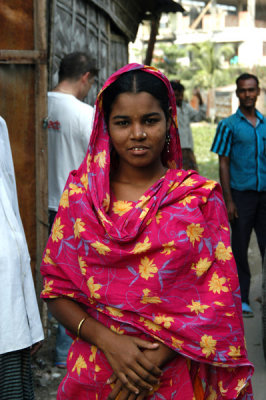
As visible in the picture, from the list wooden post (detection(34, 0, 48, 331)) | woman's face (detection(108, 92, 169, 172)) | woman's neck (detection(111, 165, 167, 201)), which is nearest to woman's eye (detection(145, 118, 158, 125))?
woman's face (detection(108, 92, 169, 172))

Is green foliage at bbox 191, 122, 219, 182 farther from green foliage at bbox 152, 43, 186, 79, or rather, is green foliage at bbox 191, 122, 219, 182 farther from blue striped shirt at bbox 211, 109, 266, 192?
green foliage at bbox 152, 43, 186, 79

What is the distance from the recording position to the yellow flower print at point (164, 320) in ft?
6.05

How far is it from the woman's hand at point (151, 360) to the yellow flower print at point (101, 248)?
33 cm

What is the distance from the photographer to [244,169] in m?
5.31

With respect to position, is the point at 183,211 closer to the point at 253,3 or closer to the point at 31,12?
the point at 31,12

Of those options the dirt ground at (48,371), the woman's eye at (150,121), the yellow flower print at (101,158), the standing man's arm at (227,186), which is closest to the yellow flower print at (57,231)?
the yellow flower print at (101,158)

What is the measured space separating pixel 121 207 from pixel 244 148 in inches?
138

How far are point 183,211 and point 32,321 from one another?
0.80m

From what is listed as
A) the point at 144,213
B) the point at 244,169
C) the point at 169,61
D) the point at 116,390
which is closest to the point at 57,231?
the point at 144,213

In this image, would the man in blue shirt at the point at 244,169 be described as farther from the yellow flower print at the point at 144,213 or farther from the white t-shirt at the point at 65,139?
the yellow flower print at the point at 144,213

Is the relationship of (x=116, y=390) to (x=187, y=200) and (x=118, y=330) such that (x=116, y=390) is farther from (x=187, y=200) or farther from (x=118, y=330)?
(x=187, y=200)

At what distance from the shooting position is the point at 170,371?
1900 millimetres

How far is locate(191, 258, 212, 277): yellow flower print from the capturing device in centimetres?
186

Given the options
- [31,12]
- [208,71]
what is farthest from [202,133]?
[31,12]
